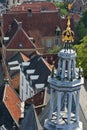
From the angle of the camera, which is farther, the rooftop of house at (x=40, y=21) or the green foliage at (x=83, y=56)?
the rooftop of house at (x=40, y=21)

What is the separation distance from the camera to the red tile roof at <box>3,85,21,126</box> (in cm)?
4644

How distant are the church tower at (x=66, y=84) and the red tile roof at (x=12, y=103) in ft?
65.0

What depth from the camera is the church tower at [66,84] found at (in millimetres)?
24406

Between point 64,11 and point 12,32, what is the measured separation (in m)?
43.8

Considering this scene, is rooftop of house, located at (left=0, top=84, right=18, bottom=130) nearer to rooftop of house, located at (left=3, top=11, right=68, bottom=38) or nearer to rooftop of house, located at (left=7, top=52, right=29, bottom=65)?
rooftop of house, located at (left=7, top=52, right=29, bottom=65)

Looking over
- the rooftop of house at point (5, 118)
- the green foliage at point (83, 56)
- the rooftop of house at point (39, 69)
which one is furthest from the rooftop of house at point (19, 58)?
the rooftop of house at point (5, 118)

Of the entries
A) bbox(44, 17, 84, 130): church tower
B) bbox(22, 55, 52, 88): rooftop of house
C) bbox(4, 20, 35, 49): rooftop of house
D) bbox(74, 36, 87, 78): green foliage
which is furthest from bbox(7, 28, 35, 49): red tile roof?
bbox(44, 17, 84, 130): church tower

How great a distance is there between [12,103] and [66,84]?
25183mm

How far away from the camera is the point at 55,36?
91.1 meters

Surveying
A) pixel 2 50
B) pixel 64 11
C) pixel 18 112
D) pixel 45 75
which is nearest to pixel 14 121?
pixel 18 112

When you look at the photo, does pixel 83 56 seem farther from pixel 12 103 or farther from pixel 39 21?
pixel 12 103

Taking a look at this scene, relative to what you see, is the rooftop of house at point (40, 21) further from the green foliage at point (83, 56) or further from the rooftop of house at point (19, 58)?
the green foliage at point (83, 56)

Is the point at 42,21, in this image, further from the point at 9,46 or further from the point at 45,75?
the point at 45,75

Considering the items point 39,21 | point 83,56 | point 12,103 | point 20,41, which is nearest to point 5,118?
point 12,103
